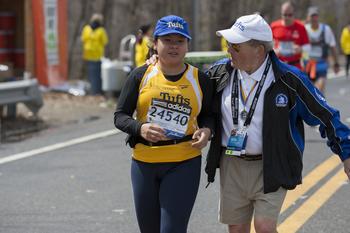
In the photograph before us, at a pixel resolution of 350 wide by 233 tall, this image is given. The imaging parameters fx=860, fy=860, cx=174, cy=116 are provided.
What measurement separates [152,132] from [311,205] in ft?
11.3

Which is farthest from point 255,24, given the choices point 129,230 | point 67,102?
point 67,102

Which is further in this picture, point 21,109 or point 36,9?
point 36,9

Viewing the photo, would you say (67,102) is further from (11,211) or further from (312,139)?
(11,211)

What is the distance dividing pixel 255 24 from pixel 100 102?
43.3ft

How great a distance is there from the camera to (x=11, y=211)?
7.94m

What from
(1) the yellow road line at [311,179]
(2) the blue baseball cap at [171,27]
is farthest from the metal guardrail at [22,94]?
(2) the blue baseball cap at [171,27]

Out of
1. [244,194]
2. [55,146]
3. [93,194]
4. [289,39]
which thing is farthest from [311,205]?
[55,146]

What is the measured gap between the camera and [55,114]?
52.6 feet

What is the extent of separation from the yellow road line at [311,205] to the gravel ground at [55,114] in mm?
5552

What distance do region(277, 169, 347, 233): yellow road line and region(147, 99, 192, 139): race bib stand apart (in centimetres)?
230

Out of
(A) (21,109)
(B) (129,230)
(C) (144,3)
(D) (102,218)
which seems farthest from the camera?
(C) (144,3)

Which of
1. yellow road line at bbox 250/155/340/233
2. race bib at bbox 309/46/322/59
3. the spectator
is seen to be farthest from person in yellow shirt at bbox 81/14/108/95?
yellow road line at bbox 250/155/340/233

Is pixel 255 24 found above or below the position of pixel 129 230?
above

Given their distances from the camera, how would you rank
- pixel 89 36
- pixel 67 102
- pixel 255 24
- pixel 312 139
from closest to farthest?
pixel 255 24 < pixel 312 139 < pixel 67 102 < pixel 89 36
